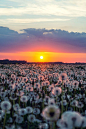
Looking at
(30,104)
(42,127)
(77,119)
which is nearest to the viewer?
(77,119)

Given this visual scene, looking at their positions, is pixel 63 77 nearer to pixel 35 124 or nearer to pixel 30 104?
pixel 35 124

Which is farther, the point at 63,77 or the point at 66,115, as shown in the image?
the point at 63,77

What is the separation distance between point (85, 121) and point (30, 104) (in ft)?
8.75

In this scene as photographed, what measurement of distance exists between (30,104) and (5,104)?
2.04 m

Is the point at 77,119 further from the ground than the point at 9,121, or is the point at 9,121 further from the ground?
the point at 77,119

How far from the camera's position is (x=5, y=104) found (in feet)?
8.84

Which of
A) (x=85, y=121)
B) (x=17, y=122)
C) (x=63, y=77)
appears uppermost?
(x=63, y=77)

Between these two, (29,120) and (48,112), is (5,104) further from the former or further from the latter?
(48,112)

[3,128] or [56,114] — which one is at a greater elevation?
[56,114]

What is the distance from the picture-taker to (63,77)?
11.2 feet

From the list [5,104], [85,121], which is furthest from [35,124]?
[85,121]

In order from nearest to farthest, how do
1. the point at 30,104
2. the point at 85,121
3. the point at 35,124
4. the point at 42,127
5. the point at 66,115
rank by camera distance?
the point at 66,115 < the point at 85,121 < the point at 42,127 < the point at 35,124 < the point at 30,104

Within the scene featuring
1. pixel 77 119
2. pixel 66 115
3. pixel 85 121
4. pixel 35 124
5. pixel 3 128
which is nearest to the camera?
pixel 77 119

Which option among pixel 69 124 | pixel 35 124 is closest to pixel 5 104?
pixel 35 124
